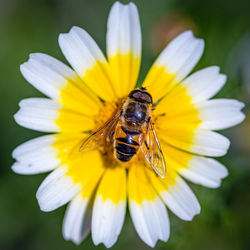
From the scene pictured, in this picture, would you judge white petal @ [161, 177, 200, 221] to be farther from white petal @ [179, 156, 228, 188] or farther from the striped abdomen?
the striped abdomen

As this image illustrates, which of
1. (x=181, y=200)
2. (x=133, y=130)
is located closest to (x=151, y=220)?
(x=181, y=200)

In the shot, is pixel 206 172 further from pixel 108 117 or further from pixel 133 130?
pixel 108 117

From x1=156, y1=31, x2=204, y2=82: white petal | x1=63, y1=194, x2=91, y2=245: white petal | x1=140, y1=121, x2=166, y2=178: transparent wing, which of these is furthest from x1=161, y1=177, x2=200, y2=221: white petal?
x1=156, y1=31, x2=204, y2=82: white petal

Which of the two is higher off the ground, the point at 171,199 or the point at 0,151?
the point at 0,151

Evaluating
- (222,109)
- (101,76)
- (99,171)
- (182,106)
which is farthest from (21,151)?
(222,109)

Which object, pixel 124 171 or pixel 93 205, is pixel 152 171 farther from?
pixel 93 205
